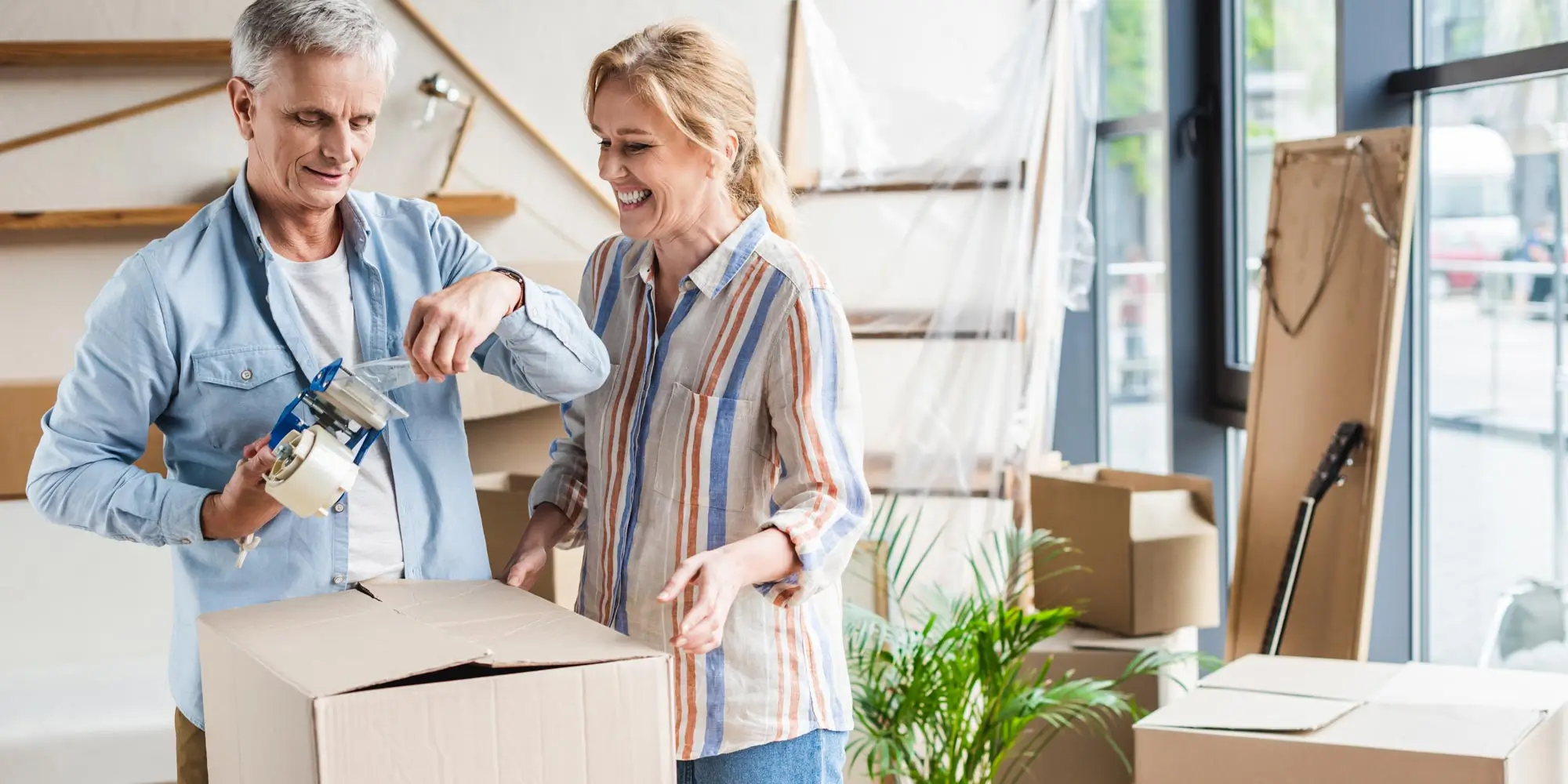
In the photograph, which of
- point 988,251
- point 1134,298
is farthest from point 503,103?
point 1134,298

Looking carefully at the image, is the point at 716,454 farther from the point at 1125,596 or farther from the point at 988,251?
the point at 988,251

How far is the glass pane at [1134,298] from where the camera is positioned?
130 inches

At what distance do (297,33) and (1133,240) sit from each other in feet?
8.56

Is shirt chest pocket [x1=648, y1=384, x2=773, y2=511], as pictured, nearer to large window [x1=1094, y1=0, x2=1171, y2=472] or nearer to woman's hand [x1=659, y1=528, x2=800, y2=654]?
woman's hand [x1=659, y1=528, x2=800, y2=654]

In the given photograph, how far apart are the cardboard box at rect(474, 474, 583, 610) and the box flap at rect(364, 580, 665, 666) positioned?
1.30m

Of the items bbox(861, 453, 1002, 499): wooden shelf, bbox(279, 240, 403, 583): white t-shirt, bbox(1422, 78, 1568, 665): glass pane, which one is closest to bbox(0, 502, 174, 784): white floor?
bbox(861, 453, 1002, 499): wooden shelf

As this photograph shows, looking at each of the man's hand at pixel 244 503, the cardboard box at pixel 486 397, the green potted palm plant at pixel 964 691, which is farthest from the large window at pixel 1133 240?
the man's hand at pixel 244 503

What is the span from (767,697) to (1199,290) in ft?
6.81

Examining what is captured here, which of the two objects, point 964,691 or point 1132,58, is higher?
point 1132,58

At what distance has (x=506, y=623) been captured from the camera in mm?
1013

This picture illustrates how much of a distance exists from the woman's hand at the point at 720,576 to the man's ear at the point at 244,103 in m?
0.59

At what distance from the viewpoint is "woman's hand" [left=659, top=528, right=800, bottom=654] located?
1.02 m

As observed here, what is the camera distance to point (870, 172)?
10.0 feet

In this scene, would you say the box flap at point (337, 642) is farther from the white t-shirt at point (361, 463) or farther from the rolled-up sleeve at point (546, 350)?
the rolled-up sleeve at point (546, 350)
